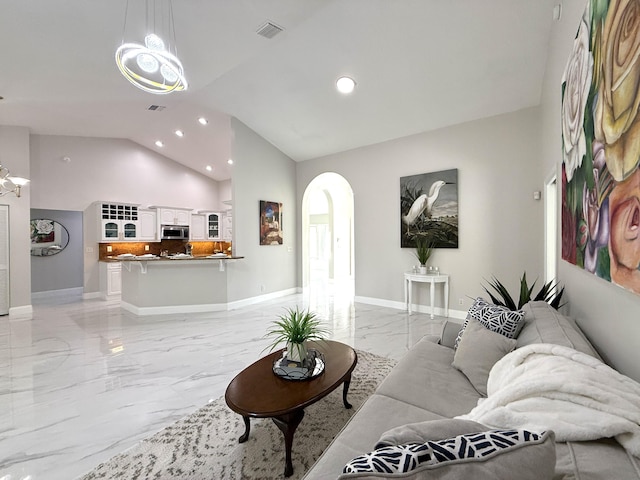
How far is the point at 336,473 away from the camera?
102cm

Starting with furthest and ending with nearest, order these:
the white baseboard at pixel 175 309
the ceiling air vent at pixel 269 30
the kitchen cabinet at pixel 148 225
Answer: the kitchen cabinet at pixel 148 225 < the white baseboard at pixel 175 309 < the ceiling air vent at pixel 269 30

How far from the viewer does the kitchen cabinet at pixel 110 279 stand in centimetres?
674

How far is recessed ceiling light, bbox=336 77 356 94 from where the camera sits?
409 centimetres

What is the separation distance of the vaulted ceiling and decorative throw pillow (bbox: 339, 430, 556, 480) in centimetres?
371

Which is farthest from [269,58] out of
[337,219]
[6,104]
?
[337,219]

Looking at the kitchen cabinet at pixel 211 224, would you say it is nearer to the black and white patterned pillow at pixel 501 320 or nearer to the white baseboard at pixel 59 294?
the white baseboard at pixel 59 294

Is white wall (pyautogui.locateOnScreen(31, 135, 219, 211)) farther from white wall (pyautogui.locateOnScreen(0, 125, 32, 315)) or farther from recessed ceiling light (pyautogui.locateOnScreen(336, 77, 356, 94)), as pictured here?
recessed ceiling light (pyautogui.locateOnScreen(336, 77, 356, 94))

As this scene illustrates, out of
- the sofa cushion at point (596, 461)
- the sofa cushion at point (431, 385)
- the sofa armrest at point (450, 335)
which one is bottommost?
the sofa cushion at point (431, 385)

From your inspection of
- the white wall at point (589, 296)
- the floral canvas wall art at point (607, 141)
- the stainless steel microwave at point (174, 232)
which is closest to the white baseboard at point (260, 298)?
the stainless steel microwave at point (174, 232)

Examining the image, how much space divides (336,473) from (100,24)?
460cm

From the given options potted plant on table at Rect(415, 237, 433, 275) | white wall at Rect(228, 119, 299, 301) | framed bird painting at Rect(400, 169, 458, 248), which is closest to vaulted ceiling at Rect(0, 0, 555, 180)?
white wall at Rect(228, 119, 299, 301)

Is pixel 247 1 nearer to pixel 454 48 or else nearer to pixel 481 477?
pixel 454 48

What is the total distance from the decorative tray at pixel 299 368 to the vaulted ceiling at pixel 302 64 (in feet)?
11.5

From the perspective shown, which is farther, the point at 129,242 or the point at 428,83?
the point at 129,242
